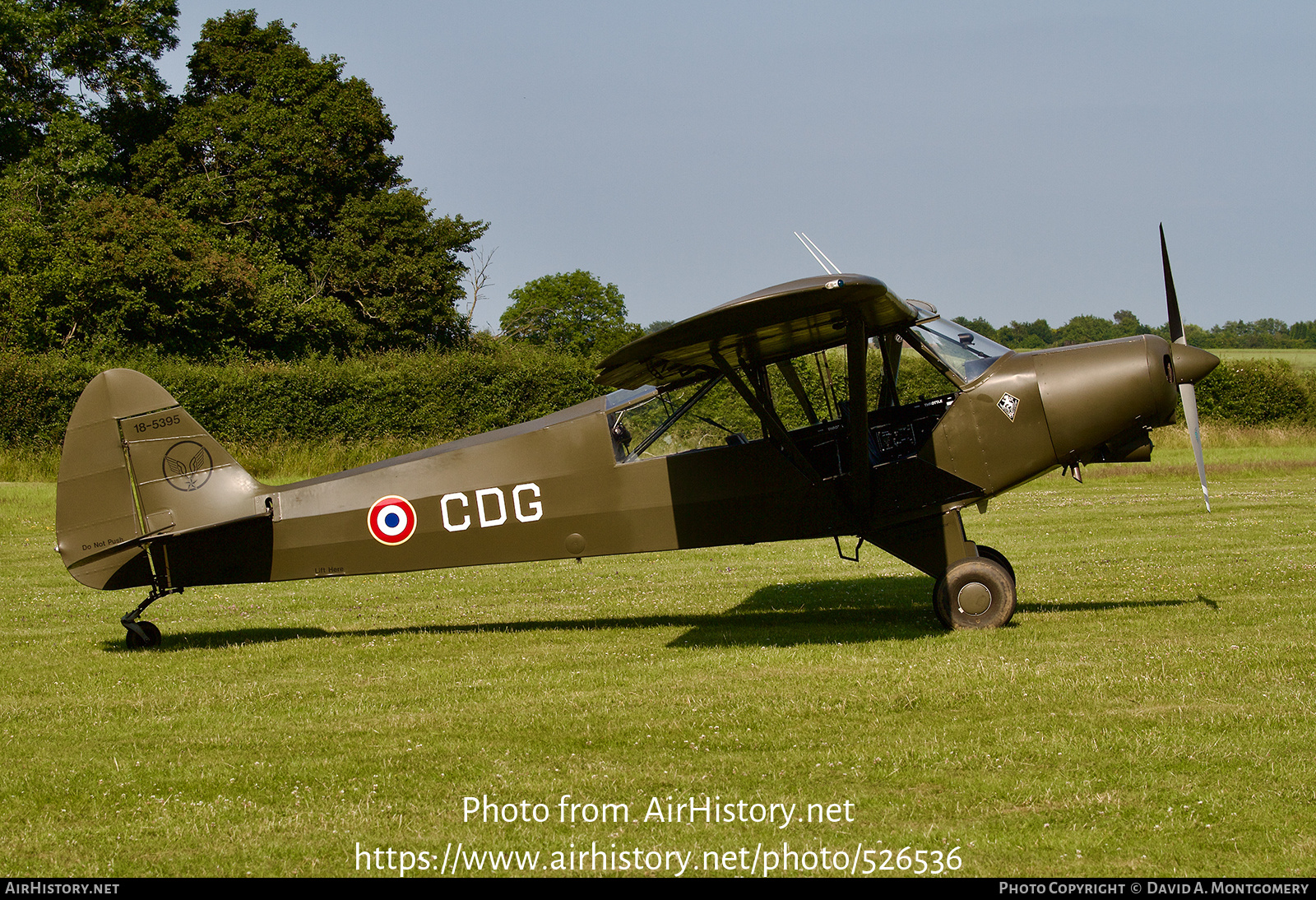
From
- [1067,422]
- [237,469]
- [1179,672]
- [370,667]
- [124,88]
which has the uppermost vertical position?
[124,88]

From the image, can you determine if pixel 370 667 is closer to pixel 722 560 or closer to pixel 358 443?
pixel 722 560

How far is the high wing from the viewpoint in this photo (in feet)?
23.0

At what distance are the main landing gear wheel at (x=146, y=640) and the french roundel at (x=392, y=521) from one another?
2.09 metres

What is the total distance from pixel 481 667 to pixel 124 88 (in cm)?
3551

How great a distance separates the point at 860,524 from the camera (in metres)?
8.58

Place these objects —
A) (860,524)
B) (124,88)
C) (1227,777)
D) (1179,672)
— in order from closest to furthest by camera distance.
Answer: (1227,777) → (1179,672) → (860,524) → (124,88)

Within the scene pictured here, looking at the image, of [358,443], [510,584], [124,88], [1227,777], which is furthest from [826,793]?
[124,88]

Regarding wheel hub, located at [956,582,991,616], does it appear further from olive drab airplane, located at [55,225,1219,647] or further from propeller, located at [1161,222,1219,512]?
propeller, located at [1161,222,1219,512]

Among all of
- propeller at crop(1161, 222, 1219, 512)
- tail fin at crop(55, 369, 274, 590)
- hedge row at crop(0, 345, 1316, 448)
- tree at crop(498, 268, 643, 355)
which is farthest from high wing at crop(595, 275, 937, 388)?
tree at crop(498, 268, 643, 355)

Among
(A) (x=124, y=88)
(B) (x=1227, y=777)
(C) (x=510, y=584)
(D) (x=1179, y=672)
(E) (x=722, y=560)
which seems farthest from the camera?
(A) (x=124, y=88)

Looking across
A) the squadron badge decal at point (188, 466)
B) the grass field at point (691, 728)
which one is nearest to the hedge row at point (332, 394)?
the grass field at point (691, 728)

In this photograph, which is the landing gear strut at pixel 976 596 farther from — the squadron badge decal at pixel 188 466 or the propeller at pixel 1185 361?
the squadron badge decal at pixel 188 466

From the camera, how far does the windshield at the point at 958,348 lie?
28.0 feet

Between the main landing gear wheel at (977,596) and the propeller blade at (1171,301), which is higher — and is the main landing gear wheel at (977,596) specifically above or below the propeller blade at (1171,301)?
below
